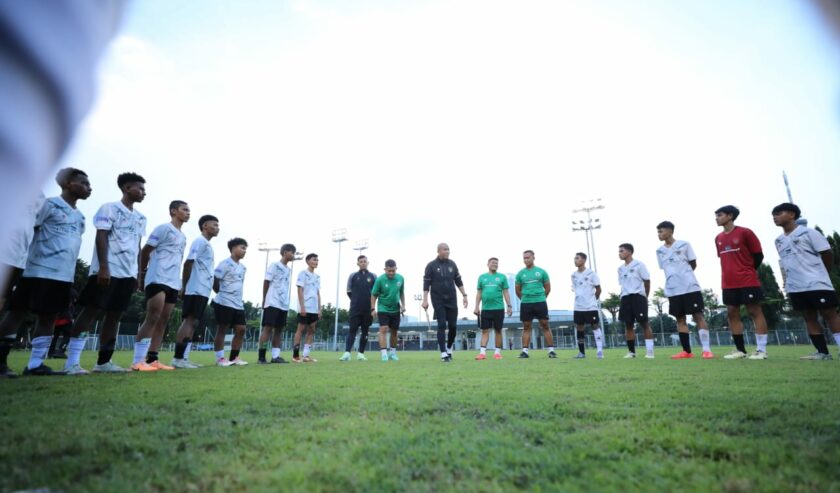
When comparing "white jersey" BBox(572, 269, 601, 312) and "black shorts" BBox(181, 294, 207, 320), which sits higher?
"white jersey" BBox(572, 269, 601, 312)

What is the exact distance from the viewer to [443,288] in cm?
888

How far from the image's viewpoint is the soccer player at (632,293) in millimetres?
8750

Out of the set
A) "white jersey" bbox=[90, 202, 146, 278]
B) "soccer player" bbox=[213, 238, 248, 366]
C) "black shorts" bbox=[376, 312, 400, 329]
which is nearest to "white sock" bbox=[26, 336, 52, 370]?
"white jersey" bbox=[90, 202, 146, 278]

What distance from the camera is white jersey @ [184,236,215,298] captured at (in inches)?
269

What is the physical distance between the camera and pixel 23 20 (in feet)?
1.73

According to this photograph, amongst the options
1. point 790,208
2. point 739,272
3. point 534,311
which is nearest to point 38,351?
point 534,311

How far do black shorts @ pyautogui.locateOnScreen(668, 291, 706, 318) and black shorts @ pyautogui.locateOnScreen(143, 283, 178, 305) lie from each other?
336 inches

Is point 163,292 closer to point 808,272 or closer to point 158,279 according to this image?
point 158,279

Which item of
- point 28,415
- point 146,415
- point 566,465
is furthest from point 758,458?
point 28,415

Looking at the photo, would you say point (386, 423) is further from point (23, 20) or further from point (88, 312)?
point (88, 312)

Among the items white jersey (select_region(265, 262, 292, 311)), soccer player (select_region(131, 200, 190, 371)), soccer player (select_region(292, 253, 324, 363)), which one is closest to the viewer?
soccer player (select_region(131, 200, 190, 371))

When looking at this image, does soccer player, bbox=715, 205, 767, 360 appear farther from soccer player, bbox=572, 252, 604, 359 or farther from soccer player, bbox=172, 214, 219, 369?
soccer player, bbox=172, 214, 219, 369

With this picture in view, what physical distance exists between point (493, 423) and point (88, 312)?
16.8 ft

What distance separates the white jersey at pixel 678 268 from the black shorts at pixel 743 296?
2.27 feet
